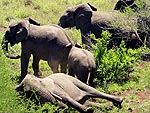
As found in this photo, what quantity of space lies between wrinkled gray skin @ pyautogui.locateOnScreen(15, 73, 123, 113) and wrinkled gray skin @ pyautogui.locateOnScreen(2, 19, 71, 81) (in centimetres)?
142

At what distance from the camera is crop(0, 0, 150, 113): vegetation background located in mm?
5699

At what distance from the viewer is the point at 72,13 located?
33.8 ft

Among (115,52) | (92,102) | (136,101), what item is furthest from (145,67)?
(92,102)

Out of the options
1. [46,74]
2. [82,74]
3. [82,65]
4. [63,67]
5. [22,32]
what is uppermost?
[22,32]

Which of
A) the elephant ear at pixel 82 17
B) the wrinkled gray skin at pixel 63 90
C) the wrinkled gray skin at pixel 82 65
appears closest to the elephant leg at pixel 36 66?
the wrinkled gray skin at pixel 82 65

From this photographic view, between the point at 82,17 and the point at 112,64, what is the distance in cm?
209

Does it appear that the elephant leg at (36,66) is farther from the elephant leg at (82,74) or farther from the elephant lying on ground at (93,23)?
the elephant lying on ground at (93,23)

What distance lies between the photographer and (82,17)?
10.3 meters

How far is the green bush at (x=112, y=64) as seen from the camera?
335 inches

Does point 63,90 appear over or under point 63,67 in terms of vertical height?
Answer: over

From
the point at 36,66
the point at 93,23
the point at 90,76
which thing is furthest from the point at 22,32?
the point at 93,23

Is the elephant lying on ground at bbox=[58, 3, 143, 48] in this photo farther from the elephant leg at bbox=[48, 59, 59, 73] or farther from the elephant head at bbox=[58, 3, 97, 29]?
the elephant leg at bbox=[48, 59, 59, 73]

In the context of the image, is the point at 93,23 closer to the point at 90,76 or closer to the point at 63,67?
the point at 63,67

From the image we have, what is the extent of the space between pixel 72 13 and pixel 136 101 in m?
3.15
